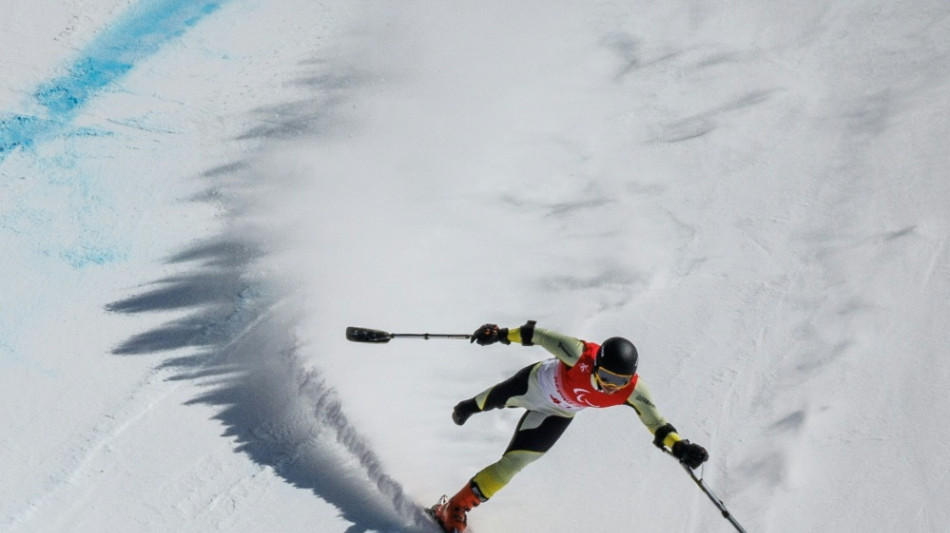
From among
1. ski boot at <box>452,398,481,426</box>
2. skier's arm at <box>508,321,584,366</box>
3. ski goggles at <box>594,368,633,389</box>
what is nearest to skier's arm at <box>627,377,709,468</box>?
ski goggles at <box>594,368,633,389</box>

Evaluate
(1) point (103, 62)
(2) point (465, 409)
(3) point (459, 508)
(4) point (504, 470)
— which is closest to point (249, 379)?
(2) point (465, 409)

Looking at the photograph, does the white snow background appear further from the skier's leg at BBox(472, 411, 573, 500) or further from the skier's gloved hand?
the skier's gloved hand

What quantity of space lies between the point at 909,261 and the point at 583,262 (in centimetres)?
215

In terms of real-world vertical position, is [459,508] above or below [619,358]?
below

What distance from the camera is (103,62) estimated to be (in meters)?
7.80

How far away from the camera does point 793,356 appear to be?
5.75 metres

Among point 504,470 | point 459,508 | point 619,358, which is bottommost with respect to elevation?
point 459,508

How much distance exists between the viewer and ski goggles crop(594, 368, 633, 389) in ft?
13.0

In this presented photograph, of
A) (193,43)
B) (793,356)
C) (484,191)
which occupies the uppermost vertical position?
(193,43)

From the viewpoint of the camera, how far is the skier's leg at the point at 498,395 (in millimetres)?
4527

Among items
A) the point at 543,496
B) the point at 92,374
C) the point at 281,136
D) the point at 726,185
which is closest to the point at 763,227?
the point at 726,185

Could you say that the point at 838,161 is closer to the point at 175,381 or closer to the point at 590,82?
the point at 590,82

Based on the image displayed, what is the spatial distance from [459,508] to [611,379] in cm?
108

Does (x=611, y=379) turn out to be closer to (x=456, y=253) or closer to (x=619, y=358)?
(x=619, y=358)
